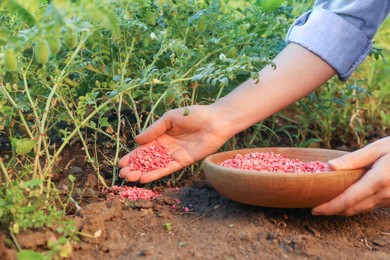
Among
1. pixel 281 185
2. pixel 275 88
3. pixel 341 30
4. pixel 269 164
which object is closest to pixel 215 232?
pixel 281 185

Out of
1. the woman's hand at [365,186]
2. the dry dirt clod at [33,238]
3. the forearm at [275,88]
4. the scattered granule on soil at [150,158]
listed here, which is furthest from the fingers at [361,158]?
the dry dirt clod at [33,238]

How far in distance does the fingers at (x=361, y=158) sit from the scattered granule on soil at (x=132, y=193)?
58 cm

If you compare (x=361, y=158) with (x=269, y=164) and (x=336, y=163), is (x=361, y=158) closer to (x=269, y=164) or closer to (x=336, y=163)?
(x=336, y=163)

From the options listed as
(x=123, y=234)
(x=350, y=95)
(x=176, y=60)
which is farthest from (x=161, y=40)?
(x=350, y=95)

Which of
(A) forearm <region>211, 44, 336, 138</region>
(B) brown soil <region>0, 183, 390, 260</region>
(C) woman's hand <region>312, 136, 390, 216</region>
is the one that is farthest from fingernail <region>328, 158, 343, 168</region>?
(A) forearm <region>211, 44, 336, 138</region>

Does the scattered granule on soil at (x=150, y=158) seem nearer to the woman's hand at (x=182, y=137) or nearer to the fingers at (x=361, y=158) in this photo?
the woman's hand at (x=182, y=137)

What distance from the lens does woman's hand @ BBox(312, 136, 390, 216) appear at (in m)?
1.71

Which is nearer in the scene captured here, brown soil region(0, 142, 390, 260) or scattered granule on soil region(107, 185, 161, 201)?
brown soil region(0, 142, 390, 260)

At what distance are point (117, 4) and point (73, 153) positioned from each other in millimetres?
789

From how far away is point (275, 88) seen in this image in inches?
86.1

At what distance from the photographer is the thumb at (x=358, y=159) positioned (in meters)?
1.73

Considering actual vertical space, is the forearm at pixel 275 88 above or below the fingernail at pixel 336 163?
above

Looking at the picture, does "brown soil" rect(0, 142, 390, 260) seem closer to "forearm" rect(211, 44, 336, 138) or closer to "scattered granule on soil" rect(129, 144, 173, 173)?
"scattered granule on soil" rect(129, 144, 173, 173)

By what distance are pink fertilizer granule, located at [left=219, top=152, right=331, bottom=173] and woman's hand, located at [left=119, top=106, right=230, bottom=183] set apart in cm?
14
